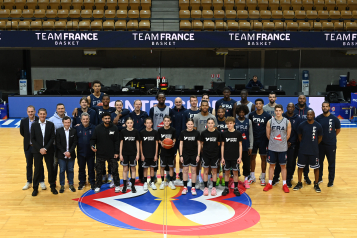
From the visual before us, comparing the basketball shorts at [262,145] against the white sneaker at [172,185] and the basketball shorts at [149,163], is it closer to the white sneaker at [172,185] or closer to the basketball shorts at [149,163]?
the white sneaker at [172,185]

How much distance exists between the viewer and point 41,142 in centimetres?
662

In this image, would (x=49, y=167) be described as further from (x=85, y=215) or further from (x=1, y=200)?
(x=85, y=215)

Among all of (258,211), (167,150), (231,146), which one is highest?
(231,146)

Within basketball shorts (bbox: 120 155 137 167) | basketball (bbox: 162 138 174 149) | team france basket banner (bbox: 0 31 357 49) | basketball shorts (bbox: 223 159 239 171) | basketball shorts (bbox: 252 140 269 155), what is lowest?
basketball shorts (bbox: 223 159 239 171)

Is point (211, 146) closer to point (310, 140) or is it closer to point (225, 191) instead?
point (225, 191)

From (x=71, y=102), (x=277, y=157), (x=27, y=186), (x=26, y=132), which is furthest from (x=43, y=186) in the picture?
(x=71, y=102)

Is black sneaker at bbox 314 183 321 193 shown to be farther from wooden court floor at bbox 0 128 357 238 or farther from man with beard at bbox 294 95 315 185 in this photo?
man with beard at bbox 294 95 315 185

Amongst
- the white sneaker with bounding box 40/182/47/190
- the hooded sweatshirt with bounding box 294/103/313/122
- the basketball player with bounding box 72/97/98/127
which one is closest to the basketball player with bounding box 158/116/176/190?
the basketball player with bounding box 72/97/98/127

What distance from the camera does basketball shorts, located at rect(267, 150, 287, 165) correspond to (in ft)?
22.6

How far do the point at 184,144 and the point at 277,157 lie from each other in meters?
1.78

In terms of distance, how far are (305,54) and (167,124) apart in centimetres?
1351

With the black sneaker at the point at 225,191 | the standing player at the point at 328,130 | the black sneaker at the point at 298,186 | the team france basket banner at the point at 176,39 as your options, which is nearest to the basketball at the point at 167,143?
the black sneaker at the point at 225,191

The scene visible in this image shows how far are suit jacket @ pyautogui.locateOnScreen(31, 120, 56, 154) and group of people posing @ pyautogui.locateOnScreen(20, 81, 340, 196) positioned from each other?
0.02m

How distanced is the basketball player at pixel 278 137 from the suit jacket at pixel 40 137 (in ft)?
12.9
